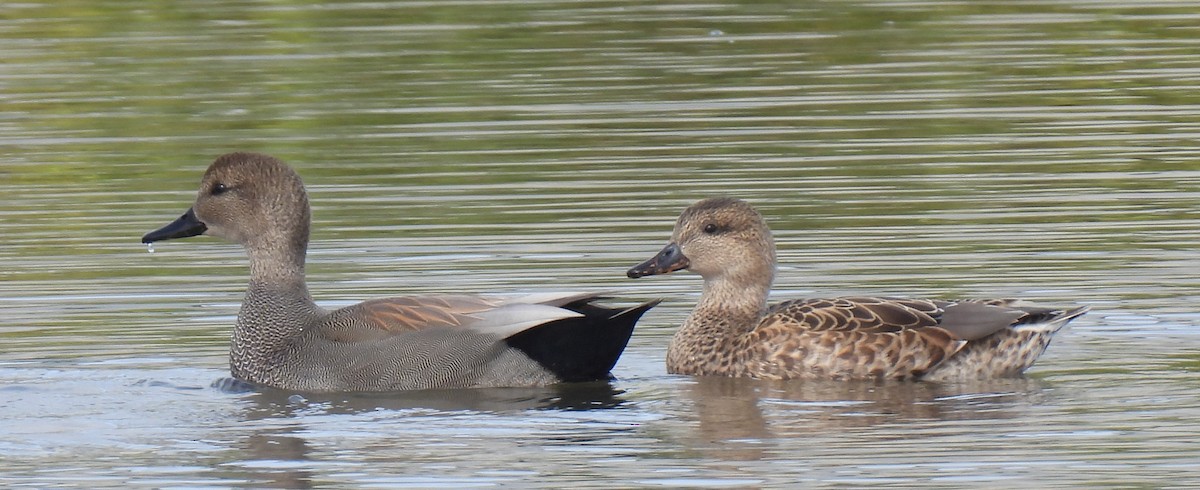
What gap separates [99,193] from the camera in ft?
48.5

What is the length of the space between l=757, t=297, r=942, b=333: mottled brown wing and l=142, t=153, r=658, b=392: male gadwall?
743mm

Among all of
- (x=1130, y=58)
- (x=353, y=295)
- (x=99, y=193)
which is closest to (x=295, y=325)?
(x=353, y=295)

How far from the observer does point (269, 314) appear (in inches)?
423

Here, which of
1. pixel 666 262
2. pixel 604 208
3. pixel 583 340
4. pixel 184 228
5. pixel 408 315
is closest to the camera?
pixel 583 340

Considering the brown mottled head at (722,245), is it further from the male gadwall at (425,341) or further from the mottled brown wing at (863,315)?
the male gadwall at (425,341)

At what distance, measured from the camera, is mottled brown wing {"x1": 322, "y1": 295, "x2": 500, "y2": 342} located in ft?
33.7

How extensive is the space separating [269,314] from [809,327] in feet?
7.58

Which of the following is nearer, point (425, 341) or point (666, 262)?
point (425, 341)

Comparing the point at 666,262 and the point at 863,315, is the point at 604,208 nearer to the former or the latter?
the point at 666,262

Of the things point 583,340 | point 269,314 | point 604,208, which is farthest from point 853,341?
point 604,208

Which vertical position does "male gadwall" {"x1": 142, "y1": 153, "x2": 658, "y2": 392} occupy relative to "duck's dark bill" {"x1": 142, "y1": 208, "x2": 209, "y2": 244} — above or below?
below

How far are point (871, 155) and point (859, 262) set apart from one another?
2.91m

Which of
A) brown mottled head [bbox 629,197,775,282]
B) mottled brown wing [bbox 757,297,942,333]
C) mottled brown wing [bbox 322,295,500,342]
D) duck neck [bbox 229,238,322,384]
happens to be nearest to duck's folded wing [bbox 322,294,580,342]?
mottled brown wing [bbox 322,295,500,342]

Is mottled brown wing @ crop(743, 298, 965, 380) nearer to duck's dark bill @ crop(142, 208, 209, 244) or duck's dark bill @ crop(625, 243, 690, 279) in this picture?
duck's dark bill @ crop(625, 243, 690, 279)
